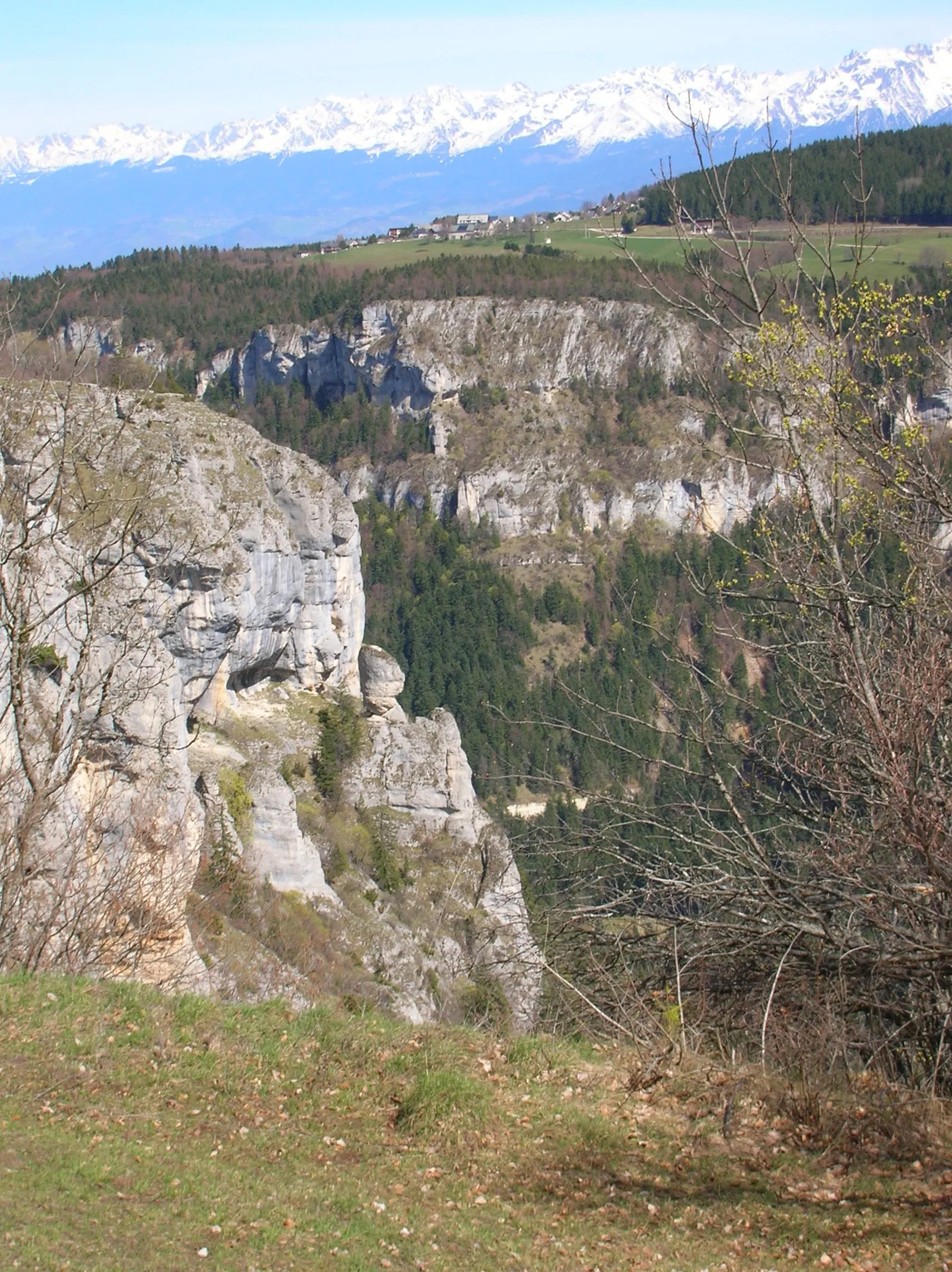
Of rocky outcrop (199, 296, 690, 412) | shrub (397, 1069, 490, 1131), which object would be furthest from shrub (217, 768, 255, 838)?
rocky outcrop (199, 296, 690, 412)

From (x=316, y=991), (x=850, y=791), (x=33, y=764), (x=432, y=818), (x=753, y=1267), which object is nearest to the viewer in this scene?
(x=753, y=1267)

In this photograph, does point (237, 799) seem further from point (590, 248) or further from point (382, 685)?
point (590, 248)

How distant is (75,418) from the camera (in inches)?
465

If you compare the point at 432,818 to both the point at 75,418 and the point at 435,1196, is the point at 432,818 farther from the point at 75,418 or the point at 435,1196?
the point at 435,1196

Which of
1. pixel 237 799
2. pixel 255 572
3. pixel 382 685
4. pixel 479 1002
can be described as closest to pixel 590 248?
pixel 382 685

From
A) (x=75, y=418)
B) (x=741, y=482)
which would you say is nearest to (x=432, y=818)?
(x=75, y=418)

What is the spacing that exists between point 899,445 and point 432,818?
24482mm

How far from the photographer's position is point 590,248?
116 m

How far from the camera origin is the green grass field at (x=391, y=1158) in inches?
211

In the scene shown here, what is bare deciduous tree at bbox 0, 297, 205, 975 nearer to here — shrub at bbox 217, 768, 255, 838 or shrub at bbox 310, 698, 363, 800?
shrub at bbox 217, 768, 255, 838

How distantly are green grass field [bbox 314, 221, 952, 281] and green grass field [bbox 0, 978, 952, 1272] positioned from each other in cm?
7227

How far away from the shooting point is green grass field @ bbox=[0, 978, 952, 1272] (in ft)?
17.6

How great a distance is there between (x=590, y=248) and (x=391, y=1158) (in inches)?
4638

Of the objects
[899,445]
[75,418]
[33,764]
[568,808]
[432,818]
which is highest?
[75,418]
